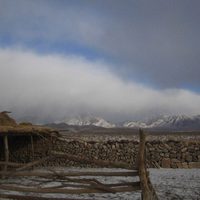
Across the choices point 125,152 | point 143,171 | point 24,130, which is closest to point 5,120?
point 24,130

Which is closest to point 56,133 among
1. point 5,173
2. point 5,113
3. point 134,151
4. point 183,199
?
point 5,113

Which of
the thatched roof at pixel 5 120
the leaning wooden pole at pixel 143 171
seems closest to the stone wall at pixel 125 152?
the thatched roof at pixel 5 120

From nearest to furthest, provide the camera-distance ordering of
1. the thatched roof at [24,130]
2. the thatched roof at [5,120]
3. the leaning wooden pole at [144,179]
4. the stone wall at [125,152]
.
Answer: the leaning wooden pole at [144,179] → the thatched roof at [24,130] → the thatched roof at [5,120] → the stone wall at [125,152]

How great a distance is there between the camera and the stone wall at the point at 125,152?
89.8ft

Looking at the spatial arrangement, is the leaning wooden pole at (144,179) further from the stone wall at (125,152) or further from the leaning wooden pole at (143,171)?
the stone wall at (125,152)

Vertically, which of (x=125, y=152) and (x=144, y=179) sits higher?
(x=144, y=179)

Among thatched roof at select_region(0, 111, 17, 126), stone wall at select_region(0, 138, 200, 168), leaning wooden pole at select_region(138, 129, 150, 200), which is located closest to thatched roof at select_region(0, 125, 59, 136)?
thatched roof at select_region(0, 111, 17, 126)

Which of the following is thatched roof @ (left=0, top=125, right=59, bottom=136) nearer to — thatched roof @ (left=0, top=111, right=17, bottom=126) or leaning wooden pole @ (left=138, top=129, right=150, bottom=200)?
thatched roof @ (left=0, top=111, right=17, bottom=126)

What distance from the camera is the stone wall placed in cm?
2738

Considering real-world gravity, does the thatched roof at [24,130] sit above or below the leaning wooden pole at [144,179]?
above

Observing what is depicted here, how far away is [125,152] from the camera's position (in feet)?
91.6

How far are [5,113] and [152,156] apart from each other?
980 cm

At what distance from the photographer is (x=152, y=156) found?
27688mm

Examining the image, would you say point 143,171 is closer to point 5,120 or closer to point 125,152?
point 5,120
